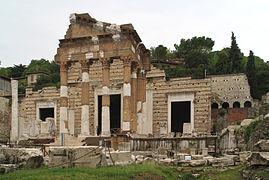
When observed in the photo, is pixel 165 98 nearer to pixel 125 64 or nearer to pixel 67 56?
pixel 125 64

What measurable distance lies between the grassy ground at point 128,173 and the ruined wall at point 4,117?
33658 mm

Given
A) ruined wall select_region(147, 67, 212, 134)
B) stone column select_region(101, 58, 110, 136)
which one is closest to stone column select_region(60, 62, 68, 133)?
stone column select_region(101, 58, 110, 136)

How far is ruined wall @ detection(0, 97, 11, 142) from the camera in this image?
43.5m

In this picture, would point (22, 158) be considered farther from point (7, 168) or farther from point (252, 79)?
point (252, 79)

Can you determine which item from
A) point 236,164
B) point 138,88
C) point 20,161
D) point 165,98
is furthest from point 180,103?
point 20,161

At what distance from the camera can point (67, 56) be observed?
28.5m

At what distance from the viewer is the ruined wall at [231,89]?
45069 mm

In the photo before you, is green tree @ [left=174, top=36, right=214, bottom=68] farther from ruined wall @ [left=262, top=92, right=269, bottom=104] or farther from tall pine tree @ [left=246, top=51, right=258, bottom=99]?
ruined wall @ [left=262, top=92, right=269, bottom=104]

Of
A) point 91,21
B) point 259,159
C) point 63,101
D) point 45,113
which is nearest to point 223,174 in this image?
point 259,159

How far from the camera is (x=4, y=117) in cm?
4400

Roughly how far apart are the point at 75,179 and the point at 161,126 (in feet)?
82.1

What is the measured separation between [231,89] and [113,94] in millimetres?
18464

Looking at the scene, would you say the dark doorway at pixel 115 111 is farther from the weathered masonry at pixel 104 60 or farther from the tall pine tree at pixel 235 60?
the tall pine tree at pixel 235 60

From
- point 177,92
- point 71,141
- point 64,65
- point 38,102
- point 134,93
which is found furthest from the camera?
point 38,102
